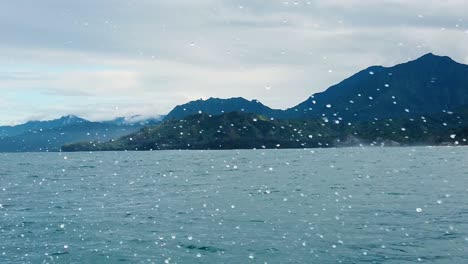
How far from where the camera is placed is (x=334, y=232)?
110 ft

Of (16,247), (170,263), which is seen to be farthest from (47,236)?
(170,263)

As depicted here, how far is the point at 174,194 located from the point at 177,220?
2198 cm

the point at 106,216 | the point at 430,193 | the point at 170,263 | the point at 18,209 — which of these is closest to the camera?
the point at 170,263

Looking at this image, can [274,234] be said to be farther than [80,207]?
No

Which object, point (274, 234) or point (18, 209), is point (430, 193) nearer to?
point (274, 234)

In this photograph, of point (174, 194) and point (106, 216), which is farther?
point (174, 194)

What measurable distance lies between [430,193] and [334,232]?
2614cm

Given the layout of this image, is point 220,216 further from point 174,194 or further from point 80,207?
point 174,194

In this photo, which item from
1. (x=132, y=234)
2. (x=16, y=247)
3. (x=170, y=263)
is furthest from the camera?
(x=132, y=234)

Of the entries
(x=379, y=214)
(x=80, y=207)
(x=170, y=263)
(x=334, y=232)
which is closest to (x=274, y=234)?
(x=334, y=232)

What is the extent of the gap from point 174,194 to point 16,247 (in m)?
31.1

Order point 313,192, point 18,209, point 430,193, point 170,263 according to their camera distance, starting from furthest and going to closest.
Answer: point 313,192 → point 430,193 → point 18,209 → point 170,263

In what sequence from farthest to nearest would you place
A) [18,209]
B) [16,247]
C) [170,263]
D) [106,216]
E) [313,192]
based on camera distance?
1. [313,192]
2. [18,209]
3. [106,216]
4. [16,247]
5. [170,263]

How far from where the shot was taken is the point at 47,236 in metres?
35.8
